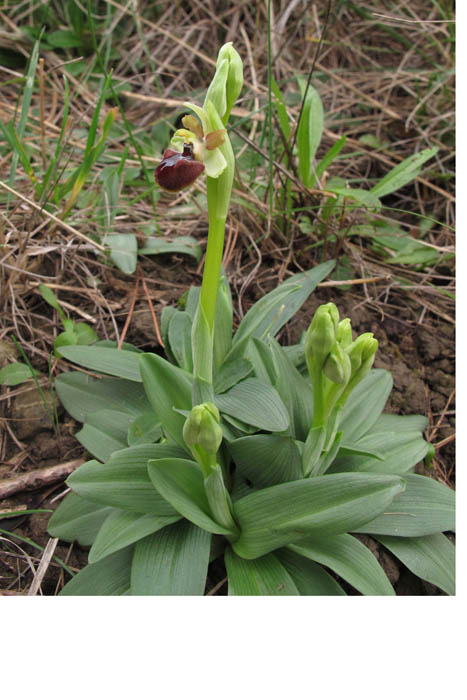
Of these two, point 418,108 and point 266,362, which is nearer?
point 266,362

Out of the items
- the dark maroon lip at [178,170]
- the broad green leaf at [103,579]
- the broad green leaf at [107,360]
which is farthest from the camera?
the broad green leaf at [107,360]

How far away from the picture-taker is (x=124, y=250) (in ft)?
8.84

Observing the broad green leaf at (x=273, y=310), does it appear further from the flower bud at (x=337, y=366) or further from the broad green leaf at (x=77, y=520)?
the broad green leaf at (x=77, y=520)

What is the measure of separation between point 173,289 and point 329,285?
75cm

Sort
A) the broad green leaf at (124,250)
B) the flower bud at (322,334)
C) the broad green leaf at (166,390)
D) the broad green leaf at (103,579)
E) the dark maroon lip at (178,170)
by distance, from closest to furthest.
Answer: the dark maroon lip at (178,170)
the flower bud at (322,334)
the broad green leaf at (103,579)
the broad green leaf at (166,390)
the broad green leaf at (124,250)

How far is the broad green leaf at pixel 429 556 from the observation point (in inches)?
72.7

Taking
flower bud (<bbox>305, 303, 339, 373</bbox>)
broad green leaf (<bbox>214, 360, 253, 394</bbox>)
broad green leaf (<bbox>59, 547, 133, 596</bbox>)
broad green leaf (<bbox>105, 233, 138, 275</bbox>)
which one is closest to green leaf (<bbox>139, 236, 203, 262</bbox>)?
broad green leaf (<bbox>105, 233, 138, 275</bbox>)


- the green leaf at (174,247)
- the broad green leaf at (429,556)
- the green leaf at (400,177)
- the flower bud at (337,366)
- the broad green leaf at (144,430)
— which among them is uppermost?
the green leaf at (400,177)

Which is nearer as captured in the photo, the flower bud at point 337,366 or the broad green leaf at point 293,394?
the flower bud at point 337,366

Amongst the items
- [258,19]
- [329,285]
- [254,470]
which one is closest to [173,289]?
[329,285]

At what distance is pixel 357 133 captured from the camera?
11.9 ft

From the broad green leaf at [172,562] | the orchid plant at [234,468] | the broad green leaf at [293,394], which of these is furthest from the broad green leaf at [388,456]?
the broad green leaf at [172,562]

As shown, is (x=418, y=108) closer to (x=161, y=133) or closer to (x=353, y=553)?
(x=161, y=133)

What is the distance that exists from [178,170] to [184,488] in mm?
892
